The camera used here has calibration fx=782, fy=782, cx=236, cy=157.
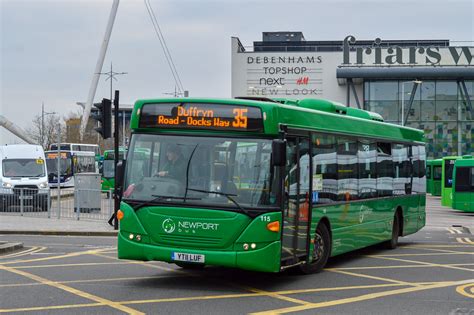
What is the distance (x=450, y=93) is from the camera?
67.8 m

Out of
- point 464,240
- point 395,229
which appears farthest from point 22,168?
point 395,229

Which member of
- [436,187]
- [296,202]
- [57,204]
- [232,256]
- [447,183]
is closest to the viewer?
[232,256]

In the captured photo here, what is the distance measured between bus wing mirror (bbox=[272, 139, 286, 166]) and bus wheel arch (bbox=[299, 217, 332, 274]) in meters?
2.35

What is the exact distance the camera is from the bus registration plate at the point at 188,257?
10711 millimetres

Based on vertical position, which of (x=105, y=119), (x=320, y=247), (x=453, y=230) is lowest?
(x=453, y=230)

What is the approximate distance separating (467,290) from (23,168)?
24892 millimetres

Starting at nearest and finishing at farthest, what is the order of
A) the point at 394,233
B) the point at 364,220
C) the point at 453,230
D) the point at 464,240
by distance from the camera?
the point at 364,220
the point at 394,233
the point at 464,240
the point at 453,230

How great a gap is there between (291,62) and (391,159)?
54876mm

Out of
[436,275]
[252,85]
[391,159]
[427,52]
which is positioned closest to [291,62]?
[252,85]

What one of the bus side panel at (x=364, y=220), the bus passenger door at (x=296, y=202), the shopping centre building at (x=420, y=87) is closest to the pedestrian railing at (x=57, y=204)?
the bus side panel at (x=364, y=220)

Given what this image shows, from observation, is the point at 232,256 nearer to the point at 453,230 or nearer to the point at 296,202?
the point at 296,202

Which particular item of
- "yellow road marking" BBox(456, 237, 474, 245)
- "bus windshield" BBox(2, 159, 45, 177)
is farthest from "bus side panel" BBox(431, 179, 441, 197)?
"yellow road marking" BBox(456, 237, 474, 245)

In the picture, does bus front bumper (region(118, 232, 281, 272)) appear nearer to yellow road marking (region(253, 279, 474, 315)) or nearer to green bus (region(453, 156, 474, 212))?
yellow road marking (region(253, 279, 474, 315))

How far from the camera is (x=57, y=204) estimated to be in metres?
26.9
